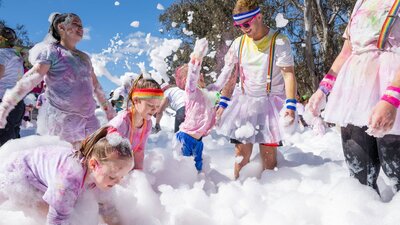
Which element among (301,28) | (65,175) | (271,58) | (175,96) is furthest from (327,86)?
(301,28)

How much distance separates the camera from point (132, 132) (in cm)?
326

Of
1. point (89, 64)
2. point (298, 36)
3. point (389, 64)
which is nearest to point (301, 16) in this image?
point (298, 36)

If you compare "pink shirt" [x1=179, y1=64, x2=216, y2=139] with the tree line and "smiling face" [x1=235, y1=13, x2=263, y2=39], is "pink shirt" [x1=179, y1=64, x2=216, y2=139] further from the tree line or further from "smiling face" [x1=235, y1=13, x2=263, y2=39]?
the tree line

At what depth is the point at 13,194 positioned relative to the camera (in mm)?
2268

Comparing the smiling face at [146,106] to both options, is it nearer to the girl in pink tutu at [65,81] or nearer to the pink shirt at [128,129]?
the pink shirt at [128,129]

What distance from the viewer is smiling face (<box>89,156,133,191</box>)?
Result: 210 cm

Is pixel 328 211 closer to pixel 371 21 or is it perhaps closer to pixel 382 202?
pixel 382 202

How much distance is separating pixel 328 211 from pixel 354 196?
17 centimetres

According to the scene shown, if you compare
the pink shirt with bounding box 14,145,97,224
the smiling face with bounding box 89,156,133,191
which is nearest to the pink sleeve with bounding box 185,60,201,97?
the pink shirt with bounding box 14,145,97,224

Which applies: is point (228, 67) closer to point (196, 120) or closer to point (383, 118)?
point (196, 120)

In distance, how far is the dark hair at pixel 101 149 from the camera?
213 centimetres

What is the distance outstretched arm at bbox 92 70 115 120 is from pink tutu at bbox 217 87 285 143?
3.56ft

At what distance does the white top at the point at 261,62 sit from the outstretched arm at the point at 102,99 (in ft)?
4.22

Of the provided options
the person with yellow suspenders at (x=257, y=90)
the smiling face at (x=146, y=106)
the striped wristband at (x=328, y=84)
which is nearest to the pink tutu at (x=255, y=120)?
the person with yellow suspenders at (x=257, y=90)
